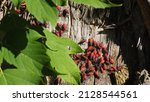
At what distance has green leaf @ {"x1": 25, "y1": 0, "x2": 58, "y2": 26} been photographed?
1321 mm

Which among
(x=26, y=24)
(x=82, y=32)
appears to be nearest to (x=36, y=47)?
(x=26, y=24)

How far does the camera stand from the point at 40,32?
5.29 ft

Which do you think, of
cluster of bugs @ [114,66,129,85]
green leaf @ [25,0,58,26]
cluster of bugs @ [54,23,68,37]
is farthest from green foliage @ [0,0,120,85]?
cluster of bugs @ [114,66,129,85]

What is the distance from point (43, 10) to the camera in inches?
53.2

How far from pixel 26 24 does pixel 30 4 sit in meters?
0.26

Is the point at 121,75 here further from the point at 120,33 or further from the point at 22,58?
the point at 22,58

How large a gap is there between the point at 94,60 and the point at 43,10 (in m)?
1.25

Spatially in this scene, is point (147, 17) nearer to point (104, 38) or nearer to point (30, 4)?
point (104, 38)

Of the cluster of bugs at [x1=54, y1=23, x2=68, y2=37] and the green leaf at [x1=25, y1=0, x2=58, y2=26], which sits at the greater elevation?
the green leaf at [x1=25, y1=0, x2=58, y2=26]

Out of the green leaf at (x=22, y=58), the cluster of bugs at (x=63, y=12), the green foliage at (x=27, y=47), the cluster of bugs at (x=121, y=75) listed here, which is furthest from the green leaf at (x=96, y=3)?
the cluster of bugs at (x=121, y=75)

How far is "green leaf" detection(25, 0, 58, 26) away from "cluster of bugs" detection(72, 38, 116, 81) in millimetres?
1178

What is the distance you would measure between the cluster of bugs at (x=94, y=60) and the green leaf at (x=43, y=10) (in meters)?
1.18

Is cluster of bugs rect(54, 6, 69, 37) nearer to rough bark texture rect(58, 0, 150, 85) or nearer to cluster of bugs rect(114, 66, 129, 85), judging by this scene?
rough bark texture rect(58, 0, 150, 85)

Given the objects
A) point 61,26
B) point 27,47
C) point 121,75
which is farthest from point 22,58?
point 121,75
